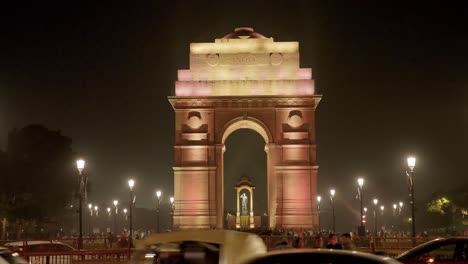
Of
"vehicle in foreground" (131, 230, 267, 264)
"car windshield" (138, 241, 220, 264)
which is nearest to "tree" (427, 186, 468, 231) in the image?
"vehicle in foreground" (131, 230, 267, 264)

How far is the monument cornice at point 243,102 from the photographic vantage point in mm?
54344

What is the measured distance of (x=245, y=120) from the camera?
5534 centimetres

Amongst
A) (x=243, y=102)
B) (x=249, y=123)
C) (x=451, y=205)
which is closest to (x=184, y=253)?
(x=243, y=102)

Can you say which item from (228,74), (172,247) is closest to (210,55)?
(228,74)

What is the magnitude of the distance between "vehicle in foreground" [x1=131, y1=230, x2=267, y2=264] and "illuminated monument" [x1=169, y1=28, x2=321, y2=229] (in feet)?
143

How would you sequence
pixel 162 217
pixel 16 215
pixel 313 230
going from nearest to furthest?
pixel 313 230 → pixel 16 215 → pixel 162 217

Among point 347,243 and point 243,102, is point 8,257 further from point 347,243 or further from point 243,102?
point 243,102

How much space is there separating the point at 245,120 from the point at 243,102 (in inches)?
56.0

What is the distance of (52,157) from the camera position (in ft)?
209

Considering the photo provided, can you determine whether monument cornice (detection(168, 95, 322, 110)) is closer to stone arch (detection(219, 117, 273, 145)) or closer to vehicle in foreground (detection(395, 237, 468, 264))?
stone arch (detection(219, 117, 273, 145))

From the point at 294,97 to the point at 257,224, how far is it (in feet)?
54.0

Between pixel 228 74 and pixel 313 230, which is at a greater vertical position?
pixel 228 74

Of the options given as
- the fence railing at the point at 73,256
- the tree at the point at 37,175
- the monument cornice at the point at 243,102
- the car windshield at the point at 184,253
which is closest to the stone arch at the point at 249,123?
the monument cornice at the point at 243,102

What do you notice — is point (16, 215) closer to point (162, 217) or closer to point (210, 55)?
point (210, 55)
